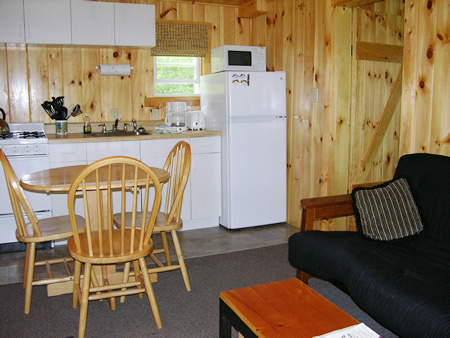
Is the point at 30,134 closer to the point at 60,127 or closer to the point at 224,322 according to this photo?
the point at 60,127

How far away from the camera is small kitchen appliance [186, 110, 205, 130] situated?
4570 millimetres

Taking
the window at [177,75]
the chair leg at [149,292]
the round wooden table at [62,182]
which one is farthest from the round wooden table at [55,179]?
the window at [177,75]

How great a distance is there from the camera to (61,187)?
2.49 meters

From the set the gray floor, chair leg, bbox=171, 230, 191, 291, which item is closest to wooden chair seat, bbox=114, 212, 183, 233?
chair leg, bbox=171, 230, 191, 291

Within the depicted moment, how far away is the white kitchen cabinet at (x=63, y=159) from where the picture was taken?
3.89m

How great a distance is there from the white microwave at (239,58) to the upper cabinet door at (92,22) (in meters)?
1.03

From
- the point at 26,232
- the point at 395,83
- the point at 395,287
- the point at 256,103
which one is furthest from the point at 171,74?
the point at 395,287

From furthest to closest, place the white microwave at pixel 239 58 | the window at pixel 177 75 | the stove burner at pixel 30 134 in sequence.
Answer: the window at pixel 177 75, the white microwave at pixel 239 58, the stove burner at pixel 30 134

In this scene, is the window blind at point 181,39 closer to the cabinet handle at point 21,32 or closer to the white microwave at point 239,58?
the white microwave at point 239,58

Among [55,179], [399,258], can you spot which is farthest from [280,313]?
[55,179]

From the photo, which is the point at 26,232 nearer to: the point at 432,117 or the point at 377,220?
the point at 377,220

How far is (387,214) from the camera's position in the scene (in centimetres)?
269

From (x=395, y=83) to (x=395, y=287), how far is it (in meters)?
2.67

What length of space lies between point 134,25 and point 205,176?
5.14 feet
